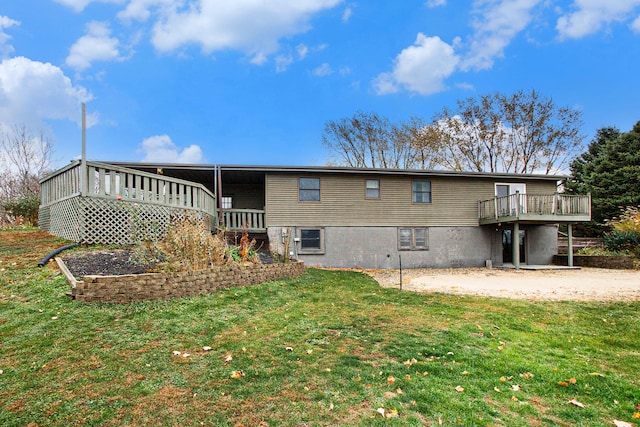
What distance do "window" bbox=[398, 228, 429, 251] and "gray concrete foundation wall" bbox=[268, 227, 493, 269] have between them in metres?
0.18

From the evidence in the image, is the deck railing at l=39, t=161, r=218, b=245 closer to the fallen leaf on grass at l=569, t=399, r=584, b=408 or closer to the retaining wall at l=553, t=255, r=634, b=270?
the fallen leaf on grass at l=569, t=399, r=584, b=408

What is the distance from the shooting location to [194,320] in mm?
5434

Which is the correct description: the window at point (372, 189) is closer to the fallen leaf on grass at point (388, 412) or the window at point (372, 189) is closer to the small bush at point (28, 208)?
the fallen leaf on grass at point (388, 412)

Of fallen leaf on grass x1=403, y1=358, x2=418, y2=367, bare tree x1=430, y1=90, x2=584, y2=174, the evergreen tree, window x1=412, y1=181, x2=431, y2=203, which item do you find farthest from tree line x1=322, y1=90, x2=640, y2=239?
fallen leaf on grass x1=403, y1=358, x2=418, y2=367

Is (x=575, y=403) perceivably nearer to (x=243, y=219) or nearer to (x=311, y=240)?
(x=311, y=240)

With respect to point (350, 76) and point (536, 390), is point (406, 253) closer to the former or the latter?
point (350, 76)

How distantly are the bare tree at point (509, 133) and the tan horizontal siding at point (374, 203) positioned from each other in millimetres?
13463

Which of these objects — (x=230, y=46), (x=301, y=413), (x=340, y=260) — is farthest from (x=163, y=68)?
(x=301, y=413)

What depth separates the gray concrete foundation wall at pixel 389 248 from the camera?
15.7 m

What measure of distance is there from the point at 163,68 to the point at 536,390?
45.9ft

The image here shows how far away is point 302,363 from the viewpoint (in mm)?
3947

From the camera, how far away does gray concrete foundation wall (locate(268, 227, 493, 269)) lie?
1571 cm

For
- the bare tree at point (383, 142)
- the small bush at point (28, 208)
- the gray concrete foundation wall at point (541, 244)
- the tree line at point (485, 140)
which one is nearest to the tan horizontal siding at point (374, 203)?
the gray concrete foundation wall at point (541, 244)

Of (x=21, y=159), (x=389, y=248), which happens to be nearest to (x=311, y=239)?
(x=389, y=248)
